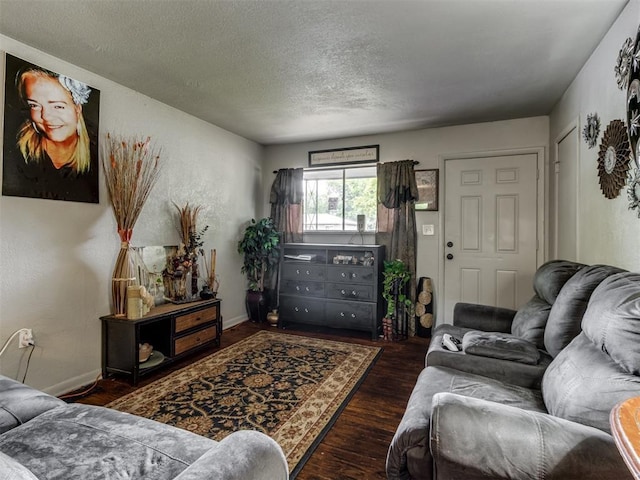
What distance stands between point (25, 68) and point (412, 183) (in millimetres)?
3623

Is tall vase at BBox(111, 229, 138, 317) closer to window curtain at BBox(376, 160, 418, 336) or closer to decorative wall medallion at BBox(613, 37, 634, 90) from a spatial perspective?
window curtain at BBox(376, 160, 418, 336)

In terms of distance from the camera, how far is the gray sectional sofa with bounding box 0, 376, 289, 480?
859mm

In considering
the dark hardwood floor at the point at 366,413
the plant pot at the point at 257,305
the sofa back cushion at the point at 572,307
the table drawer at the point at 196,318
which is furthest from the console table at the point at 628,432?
the plant pot at the point at 257,305

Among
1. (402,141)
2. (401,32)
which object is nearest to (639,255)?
(401,32)

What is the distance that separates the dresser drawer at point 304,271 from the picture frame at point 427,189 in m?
1.45

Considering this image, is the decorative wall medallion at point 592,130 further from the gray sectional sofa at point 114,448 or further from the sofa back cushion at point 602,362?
the gray sectional sofa at point 114,448

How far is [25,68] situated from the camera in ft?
7.16

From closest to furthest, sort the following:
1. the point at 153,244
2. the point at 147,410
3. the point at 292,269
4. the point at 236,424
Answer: the point at 236,424 < the point at 147,410 < the point at 153,244 < the point at 292,269

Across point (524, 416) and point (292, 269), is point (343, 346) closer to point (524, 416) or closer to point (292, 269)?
point (292, 269)

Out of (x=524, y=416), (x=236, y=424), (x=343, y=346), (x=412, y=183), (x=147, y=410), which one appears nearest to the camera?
(x=524, y=416)

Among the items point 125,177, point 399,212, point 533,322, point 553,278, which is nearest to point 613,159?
point 553,278

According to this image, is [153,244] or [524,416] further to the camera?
[153,244]

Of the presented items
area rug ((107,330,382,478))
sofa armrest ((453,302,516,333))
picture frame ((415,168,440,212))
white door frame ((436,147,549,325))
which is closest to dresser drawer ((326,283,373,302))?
area rug ((107,330,382,478))

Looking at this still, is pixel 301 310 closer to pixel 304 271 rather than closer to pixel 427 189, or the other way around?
pixel 304 271
